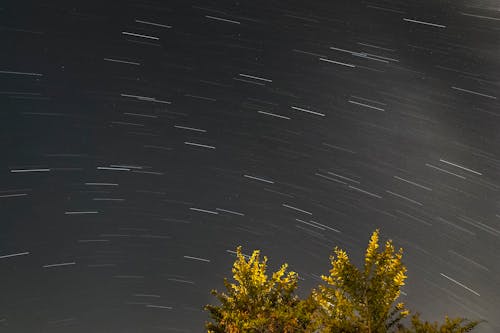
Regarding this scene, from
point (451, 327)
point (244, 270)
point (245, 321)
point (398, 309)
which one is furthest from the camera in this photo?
point (244, 270)

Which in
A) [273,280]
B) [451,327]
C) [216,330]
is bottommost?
[216,330]

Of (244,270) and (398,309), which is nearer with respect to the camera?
(398,309)

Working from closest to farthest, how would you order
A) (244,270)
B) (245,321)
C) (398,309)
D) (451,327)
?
(451,327)
(398,309)
(245,321)
(244,270)

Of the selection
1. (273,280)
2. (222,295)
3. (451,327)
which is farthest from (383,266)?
(222,295)

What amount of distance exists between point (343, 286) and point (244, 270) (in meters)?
2.75

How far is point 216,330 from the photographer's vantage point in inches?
497

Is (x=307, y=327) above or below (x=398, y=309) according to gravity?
below

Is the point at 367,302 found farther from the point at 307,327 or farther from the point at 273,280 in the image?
the point at 273,280

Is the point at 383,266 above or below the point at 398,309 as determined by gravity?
above

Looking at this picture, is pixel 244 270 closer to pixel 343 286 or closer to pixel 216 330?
pixel 216 330

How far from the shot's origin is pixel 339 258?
1130 cm

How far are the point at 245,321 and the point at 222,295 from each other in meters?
1.14

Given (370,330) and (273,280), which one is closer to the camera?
(370,330)

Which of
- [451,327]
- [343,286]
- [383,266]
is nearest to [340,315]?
Answer: [343,286]
